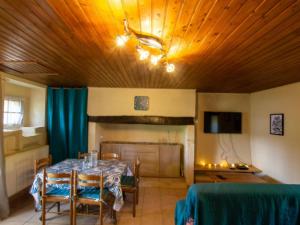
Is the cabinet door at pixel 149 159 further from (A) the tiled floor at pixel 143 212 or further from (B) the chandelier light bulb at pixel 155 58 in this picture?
(B) the chandelier light bulb at pixel 155 58

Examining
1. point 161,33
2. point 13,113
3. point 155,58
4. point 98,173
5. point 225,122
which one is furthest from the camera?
point 225,122

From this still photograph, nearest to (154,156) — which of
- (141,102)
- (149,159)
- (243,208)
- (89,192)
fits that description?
(149,159)

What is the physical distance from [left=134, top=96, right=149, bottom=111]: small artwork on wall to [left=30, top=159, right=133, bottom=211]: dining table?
1.65 m

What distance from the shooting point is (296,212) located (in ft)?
7.25

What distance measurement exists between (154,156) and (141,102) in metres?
1.42

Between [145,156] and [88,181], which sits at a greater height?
[88,181]

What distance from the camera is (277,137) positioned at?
4324 millimetres

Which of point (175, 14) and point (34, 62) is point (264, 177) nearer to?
point (175, 14)

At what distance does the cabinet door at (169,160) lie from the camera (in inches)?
211

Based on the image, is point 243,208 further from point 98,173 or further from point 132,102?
point 132,102

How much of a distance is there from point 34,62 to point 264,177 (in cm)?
505

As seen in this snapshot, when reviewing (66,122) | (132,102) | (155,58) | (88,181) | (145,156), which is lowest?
(145,156)

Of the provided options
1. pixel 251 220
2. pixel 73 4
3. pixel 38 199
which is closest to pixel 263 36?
pixel 73 4

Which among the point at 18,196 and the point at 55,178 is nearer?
the point at 55,178
